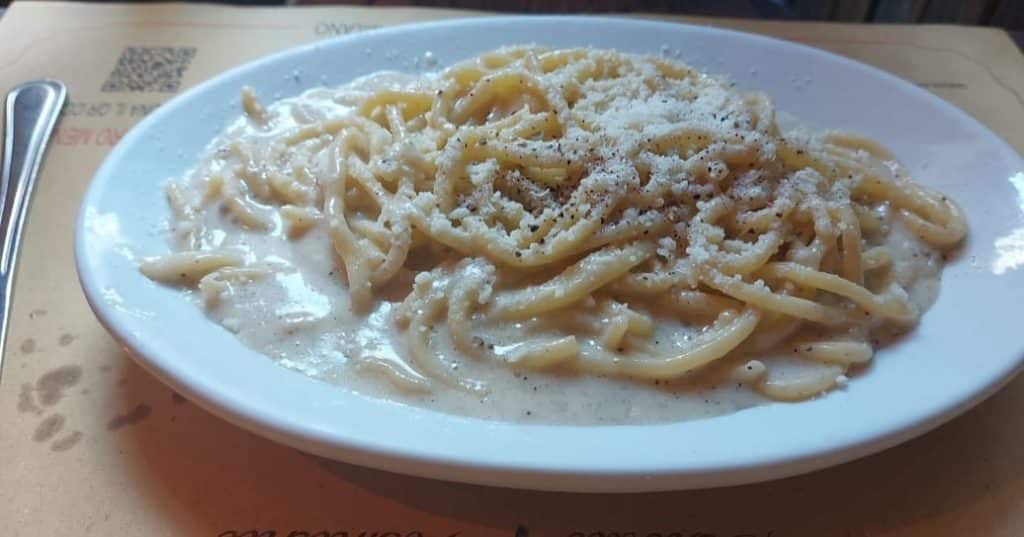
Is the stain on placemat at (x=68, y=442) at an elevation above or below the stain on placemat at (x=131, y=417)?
below

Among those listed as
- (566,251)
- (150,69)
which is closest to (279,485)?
(566,251)

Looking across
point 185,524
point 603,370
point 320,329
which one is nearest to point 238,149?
point 320,329

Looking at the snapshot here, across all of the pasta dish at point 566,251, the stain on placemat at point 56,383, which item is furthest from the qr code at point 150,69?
the stain on placemat at point 56,383

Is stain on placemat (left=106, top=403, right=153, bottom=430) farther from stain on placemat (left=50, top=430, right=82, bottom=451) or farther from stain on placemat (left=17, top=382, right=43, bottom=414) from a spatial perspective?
stain on placemat (left=17, top=382, right=43, bottom=414)

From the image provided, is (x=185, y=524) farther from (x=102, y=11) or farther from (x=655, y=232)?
(x=102, y=11)

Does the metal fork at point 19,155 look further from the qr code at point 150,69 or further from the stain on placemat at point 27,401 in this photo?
the qr code at point 150,69
